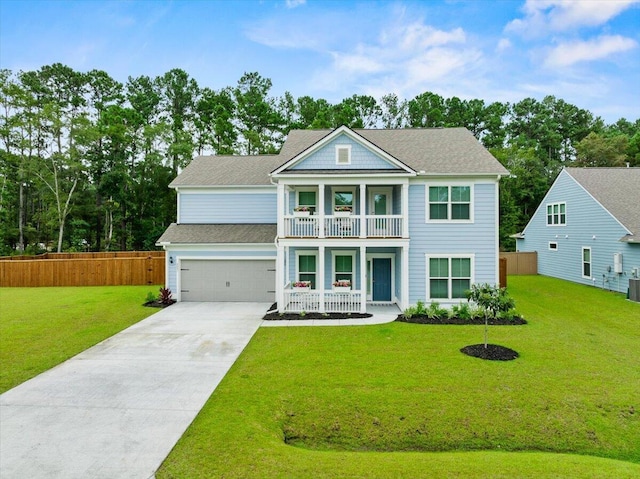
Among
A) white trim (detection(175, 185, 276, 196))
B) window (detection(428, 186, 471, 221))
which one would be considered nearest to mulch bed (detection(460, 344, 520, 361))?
window (detection(428, 186, 471, 221))

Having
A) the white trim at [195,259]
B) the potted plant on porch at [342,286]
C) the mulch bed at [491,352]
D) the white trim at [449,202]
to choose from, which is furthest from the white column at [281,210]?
the mulch bed at [491,352]

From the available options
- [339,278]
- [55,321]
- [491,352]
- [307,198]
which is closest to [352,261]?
[339,278]

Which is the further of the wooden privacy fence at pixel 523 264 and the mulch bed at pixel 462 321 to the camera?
the wooden privacy fence at pixel 523 264

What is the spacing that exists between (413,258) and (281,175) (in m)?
5.96

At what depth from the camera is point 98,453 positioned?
5223 millimetres

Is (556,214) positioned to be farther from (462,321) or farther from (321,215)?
(321,215)

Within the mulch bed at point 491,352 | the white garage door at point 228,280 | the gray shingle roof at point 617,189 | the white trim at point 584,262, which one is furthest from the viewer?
the white trim at point 584,262

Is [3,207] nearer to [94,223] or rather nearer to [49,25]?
[94,223]

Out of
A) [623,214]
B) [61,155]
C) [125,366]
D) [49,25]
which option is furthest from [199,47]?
[623,214]

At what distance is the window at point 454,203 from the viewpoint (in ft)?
46.5

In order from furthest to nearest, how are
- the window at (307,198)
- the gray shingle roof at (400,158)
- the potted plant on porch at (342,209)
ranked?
the window at (307,198), the potted plant on porch at (342,209), the gray shingle roof at (400,158)

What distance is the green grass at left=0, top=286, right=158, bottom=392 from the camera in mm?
9070

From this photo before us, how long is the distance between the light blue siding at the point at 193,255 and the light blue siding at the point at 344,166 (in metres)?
4.25

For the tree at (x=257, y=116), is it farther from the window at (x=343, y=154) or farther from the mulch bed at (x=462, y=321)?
the mulch bed at (x=462, y=321)
